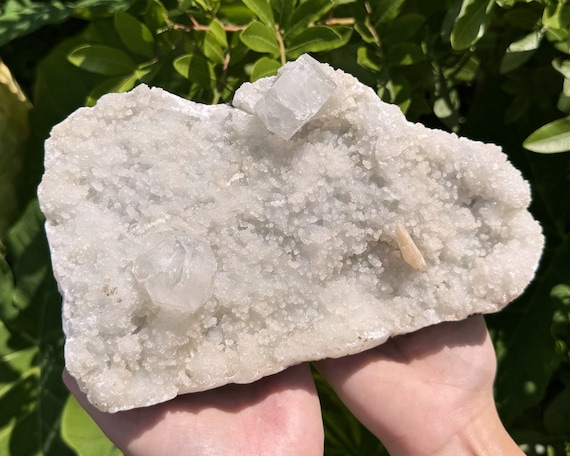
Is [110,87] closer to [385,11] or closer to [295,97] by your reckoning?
[295,97]

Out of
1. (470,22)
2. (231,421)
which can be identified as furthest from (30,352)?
(470,22)

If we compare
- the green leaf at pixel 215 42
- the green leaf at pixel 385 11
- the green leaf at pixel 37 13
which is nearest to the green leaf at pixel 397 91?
the green leaf at pixel 385 11

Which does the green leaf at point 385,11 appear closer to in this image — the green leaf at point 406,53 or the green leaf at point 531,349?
the green leaf at point 406,53

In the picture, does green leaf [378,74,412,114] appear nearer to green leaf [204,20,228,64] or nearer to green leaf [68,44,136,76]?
green leaf [204,20,228,64]

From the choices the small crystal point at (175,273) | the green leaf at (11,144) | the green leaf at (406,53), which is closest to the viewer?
the small crystal point at (175,273)

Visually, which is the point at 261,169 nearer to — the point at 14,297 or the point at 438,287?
the point at 438,287
